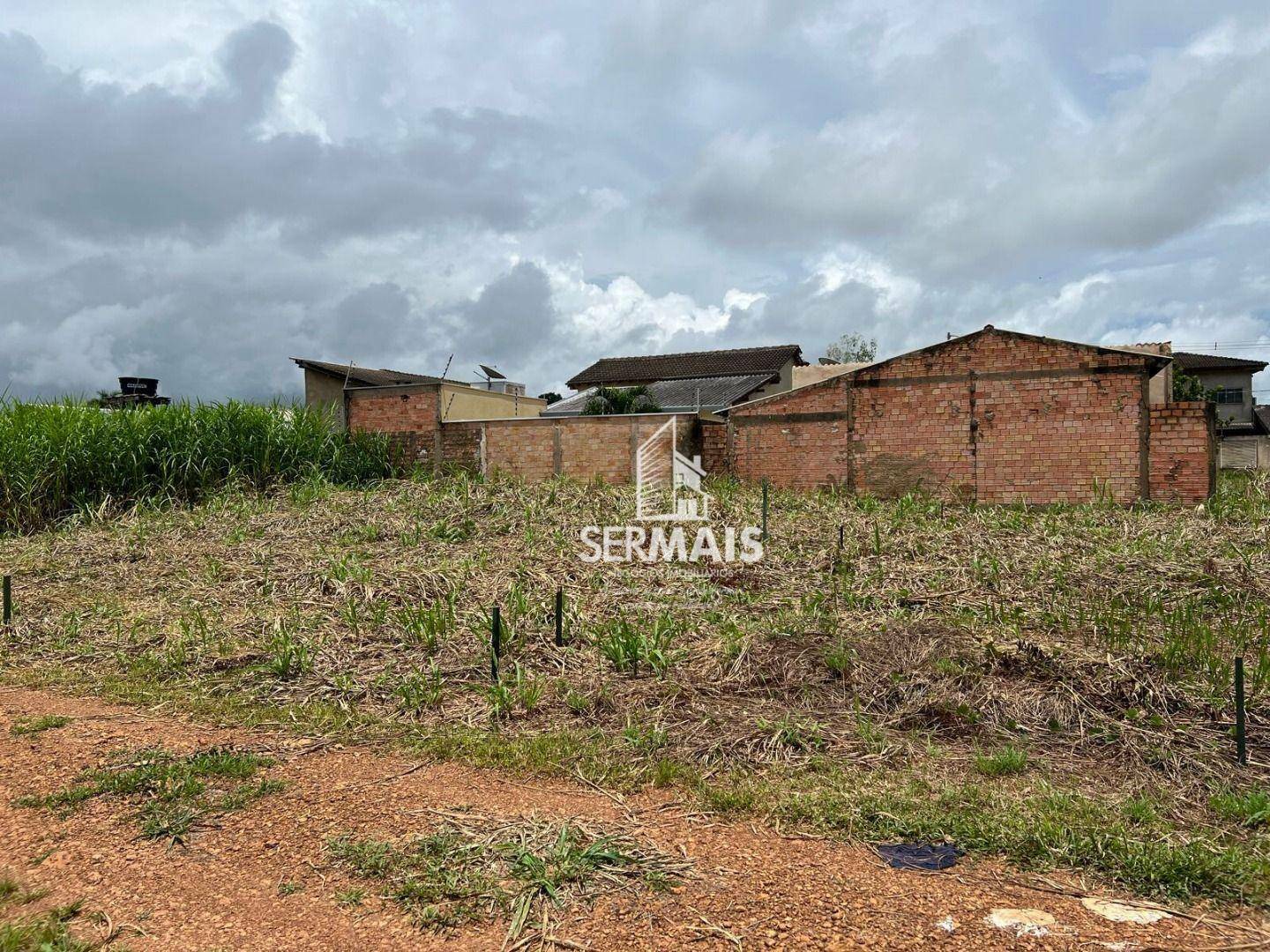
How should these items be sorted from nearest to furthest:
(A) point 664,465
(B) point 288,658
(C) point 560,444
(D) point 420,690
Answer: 1. (D) point 420,690
2. (B) point 288,658
3. (A) point 664,465
4. (C) point 560,444

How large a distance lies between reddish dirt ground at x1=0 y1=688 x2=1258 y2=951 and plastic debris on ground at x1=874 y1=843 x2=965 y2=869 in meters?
0.07

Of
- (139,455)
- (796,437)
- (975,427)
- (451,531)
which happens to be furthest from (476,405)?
(975,427)

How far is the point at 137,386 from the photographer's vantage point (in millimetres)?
23109

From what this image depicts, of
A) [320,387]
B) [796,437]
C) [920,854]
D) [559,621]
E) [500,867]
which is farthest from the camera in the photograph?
[320,387]

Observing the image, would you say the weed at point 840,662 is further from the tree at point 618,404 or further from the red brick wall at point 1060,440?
the tree at point 618,404

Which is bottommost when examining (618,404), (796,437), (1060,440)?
(1060,440)

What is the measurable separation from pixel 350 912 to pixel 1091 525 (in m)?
9.15

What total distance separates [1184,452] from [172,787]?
40.5 feet

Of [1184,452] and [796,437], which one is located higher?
[796,437]

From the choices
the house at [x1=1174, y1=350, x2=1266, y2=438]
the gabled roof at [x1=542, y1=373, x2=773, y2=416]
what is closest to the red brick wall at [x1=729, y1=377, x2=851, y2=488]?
the gabled roof at [x1=542, y1=373, x2=773, y2=416]

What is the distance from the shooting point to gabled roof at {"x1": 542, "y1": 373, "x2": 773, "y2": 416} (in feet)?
82.8

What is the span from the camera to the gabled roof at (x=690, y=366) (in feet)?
96.6

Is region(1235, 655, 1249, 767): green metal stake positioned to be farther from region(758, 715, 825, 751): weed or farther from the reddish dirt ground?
region(758, 715, 825, 751): weed

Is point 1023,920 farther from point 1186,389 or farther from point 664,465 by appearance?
point 1186,389
